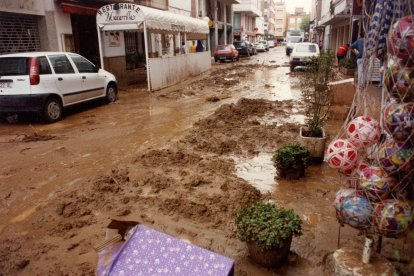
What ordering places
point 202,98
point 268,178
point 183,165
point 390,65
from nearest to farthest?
point 390,65
point 268,178
point 183,165
point 202,98

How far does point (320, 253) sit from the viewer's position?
11.1 ft

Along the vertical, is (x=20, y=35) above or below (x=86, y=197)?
above

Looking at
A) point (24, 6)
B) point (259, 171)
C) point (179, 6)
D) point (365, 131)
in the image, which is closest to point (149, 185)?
point (259, 171)

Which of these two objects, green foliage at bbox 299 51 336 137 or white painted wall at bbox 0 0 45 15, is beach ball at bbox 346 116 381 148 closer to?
green foliage at bbox 299 51 336 137

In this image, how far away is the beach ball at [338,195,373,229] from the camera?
262cm

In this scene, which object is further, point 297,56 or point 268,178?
point 297,56

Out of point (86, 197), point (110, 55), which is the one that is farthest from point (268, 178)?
point (110, 55)

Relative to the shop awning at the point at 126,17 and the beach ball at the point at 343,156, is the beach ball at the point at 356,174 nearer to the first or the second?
the beach ball at the point at 343,156

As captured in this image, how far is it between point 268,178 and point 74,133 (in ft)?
15.6

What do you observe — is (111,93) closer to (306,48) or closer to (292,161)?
(292,161)

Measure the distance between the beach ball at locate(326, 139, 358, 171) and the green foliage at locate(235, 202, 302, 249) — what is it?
660mm

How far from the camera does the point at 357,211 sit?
2641mm

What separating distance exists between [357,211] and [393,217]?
24cm

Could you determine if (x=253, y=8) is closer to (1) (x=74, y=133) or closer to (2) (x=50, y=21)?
(2) (x=50, y=21)
